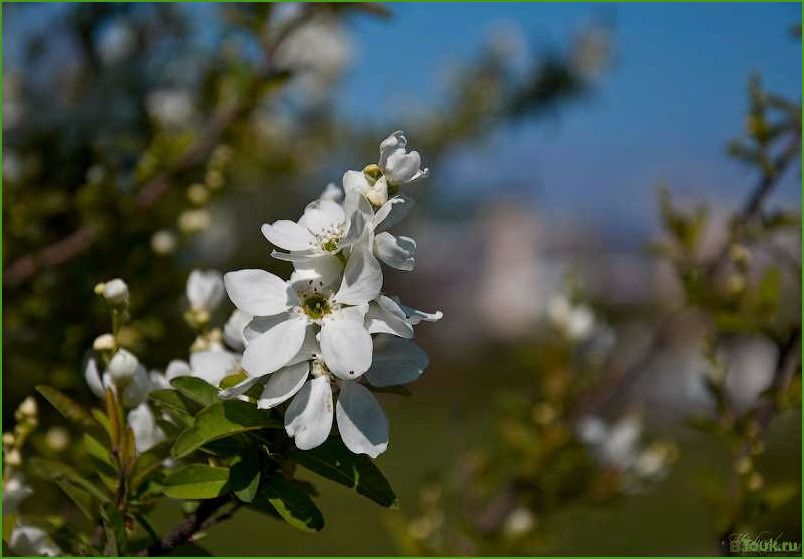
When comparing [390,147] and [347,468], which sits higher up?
[390,147]

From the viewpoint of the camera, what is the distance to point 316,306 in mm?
541

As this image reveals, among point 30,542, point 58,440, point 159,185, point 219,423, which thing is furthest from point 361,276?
point 159,185

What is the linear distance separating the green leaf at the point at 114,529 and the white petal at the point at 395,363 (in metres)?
0.20

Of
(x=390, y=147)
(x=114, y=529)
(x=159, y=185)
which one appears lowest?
(x=114, y=529)

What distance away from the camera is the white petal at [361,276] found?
0.52 m

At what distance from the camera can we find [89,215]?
3.78 ft

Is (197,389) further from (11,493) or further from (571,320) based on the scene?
(571,320)

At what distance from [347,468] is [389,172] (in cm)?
19

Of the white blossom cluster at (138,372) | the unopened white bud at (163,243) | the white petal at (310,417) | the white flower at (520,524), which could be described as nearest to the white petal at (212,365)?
the white blossom cluster at (138,372)

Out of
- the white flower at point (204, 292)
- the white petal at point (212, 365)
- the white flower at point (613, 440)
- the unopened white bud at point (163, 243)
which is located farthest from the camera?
the white flower at point (613, 440)

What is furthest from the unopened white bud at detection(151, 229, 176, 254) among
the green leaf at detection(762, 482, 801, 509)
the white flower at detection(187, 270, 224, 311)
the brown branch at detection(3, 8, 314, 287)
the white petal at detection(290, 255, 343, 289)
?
the green leaf at detection(762, 482, 801, 509)

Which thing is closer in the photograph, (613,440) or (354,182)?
(354,182)

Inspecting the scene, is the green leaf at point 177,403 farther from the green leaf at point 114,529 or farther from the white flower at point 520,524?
the white flower at point 520,524

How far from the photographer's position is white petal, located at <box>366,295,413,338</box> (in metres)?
0.51
